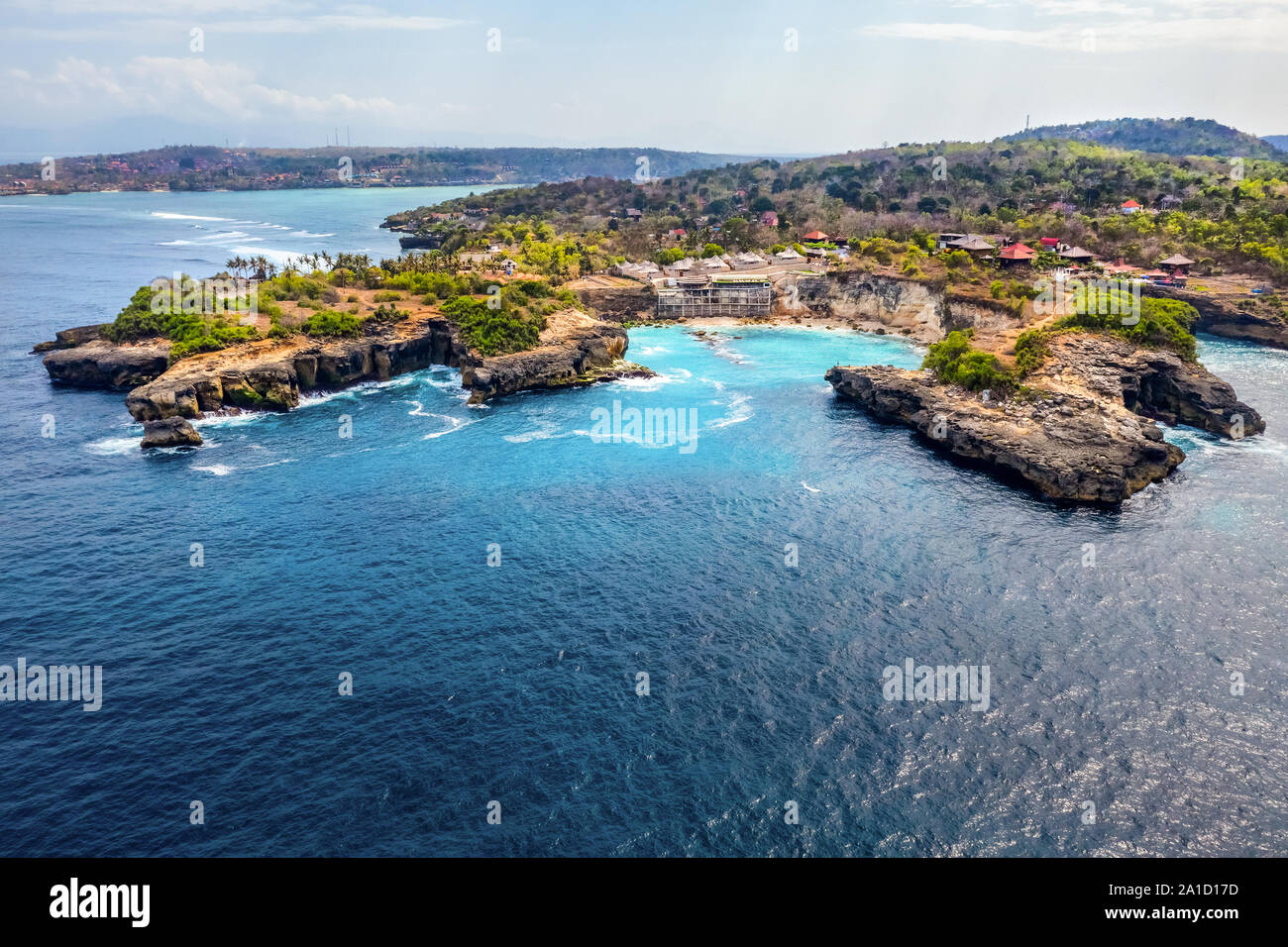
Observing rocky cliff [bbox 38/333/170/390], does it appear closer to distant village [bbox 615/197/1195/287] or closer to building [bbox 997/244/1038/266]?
distant village [bbox 615/197/1195/287]

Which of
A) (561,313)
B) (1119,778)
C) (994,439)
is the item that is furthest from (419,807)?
(561,313)

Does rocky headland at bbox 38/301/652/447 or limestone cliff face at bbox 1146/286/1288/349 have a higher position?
limestone cliff face at bbox 1146/286/1288/349

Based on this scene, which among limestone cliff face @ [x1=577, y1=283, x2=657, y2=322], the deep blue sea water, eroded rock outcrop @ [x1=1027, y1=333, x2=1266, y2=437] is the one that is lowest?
the deep blue sea water

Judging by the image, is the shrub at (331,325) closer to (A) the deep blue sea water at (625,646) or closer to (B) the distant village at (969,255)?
(A) the deep blue sea water at (625,646)

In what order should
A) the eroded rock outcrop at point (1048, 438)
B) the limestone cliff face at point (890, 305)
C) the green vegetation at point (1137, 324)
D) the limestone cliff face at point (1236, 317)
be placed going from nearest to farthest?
the eroded rock outcrop at point (1048, 438) < the green vegetation at point (1137, 324) < the limestone cliff face at point (890, 305) < the limestone cliff face at point (1236, 317)

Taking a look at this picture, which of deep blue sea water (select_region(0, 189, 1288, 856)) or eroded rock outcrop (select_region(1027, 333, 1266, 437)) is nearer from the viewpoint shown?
deep blue sea water (select_region(0, 189, 1288, 856))

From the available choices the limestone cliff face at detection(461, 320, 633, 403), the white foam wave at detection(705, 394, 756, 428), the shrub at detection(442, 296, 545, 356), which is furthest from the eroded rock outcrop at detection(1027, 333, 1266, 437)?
the shrub at detection(442, 296, 545, 356)

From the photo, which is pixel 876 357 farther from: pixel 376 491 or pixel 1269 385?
pixel 376 491

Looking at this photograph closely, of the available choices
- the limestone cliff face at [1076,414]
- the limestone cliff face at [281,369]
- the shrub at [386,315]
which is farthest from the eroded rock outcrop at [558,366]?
the limestone cliff face at [1076,414]
